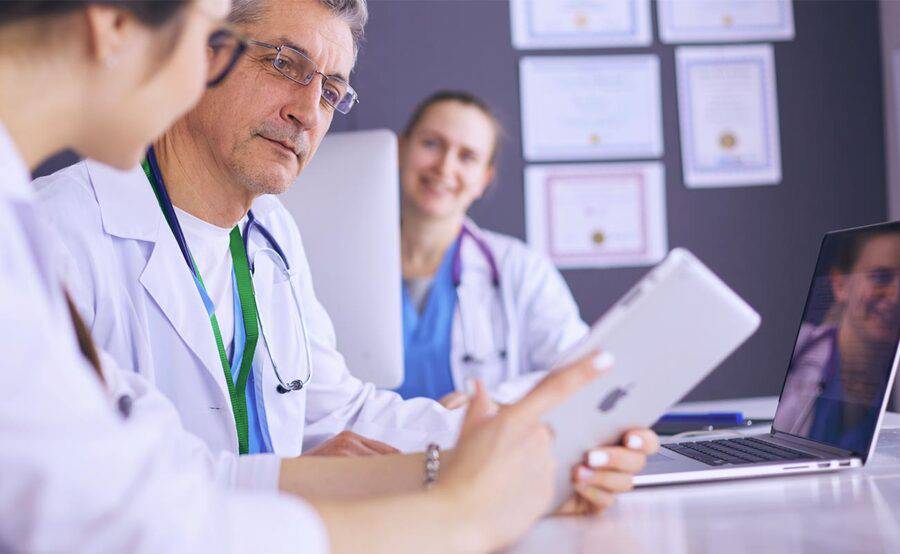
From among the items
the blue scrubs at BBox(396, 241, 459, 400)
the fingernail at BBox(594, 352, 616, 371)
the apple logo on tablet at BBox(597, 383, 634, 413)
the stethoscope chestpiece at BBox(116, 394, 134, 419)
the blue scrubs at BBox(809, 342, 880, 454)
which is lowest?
the blue scrubs at BBox(396, 241, 459, 400)

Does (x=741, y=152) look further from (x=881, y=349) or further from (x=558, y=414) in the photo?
(x=558, y=414)

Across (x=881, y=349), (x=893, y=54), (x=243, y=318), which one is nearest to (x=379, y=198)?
(x=243, y=318)

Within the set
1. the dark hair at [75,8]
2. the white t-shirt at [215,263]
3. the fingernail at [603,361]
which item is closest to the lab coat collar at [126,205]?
the white t-shirt at [215,263]

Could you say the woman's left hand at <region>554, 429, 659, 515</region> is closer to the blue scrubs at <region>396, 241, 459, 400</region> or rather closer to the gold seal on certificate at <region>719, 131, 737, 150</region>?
the blue scrubs at <region>396, 241, 459, 400</region>

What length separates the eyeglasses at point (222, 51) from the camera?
75cm

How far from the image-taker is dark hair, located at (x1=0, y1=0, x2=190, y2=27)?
0.60m

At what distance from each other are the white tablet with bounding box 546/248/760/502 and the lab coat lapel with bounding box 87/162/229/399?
2.14 ft

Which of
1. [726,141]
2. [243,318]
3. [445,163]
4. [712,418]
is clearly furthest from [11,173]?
[726,141]

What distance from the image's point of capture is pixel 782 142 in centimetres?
324

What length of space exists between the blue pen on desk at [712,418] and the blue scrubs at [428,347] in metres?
0.98

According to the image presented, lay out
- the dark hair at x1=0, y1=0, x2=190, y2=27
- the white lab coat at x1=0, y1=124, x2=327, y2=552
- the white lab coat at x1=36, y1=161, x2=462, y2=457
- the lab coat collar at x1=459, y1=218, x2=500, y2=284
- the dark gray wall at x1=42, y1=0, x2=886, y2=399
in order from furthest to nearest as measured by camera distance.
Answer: the dark gray wall at x1=42, y1=0, x2=886, y2=399 → the lab coat collar at x1=459, y1=218, x2=500, y2=284 → the white lab coat at x1=36, y1=161, x2=462, y2=457 → the dark hair at x1=0, y1=0, x2=190, y2=27 → the white lab coat at x1=0, y1=124, x2=327, y2=552

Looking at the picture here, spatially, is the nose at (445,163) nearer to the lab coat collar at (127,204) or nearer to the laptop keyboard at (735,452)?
the lab coat collar at (127,204)

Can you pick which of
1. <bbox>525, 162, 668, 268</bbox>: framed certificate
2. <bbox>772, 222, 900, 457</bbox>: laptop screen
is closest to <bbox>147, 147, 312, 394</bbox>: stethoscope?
<bbox>772, 222, 900, 457</bbox>: laptop screen

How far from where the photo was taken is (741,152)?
322 centimetres
